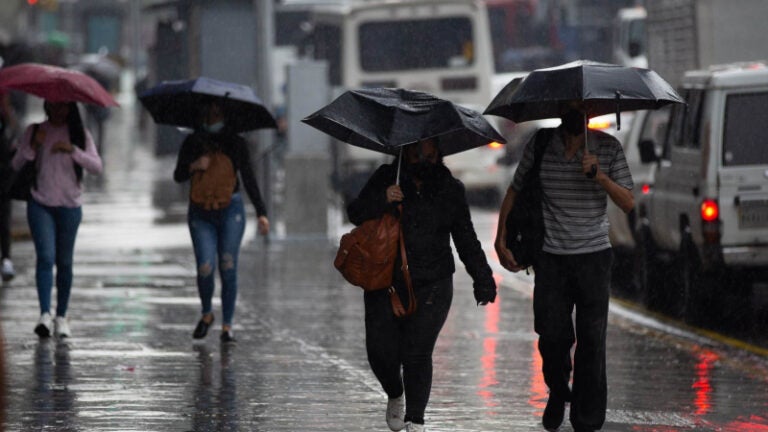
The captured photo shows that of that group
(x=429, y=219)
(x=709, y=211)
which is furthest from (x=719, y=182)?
(x=429, y=219)

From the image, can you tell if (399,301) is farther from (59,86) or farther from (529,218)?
(59,86)

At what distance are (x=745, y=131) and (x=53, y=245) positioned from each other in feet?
17.3

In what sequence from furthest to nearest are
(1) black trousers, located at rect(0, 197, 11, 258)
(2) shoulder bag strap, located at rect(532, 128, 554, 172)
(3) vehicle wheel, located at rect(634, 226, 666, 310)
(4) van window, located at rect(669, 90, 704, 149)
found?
(1) black trousers, located at rect(0, 197, 11, 258) < (3) vehicle wheel, located at rect(634, 226, 666, 310) < (4) van window, located at rect(669, 90, 704, 149) < (2) shoulder bag strap, located at rect(532, 128, 554, 172)

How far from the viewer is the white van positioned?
31.2 metres

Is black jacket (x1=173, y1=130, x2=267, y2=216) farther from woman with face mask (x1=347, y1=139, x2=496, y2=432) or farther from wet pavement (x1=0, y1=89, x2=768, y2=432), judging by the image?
woman with face mask (x1=347, y1=139, x2=496, y2=432)

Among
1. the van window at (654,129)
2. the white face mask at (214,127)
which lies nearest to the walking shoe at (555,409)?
the white face mask at (214,127)

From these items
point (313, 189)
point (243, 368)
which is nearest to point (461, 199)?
point (243, 368)

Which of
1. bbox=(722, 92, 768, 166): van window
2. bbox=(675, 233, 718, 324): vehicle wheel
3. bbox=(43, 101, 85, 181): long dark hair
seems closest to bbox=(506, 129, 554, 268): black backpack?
bbox=(43, 101, 85, 181): long dark hair

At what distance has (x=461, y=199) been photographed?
27.6 feet

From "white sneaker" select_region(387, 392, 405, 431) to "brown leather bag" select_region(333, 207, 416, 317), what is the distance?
46cm

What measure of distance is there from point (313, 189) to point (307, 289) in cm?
530

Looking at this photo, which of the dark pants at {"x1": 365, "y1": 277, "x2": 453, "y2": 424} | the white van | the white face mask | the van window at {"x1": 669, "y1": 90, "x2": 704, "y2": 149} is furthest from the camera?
the white van

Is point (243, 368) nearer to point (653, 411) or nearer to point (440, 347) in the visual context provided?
point (440, 347)

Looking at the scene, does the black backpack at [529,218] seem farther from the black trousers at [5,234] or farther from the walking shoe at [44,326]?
the black trousers at [5,234]
